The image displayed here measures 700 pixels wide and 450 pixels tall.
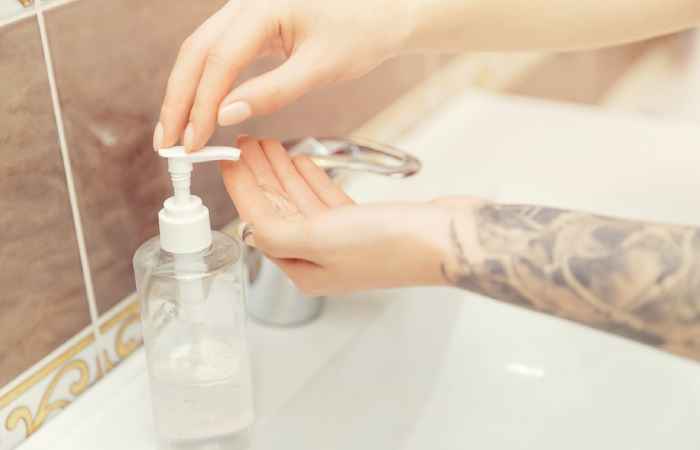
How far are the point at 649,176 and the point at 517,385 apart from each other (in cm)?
25

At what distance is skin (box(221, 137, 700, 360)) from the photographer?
37 centimetres

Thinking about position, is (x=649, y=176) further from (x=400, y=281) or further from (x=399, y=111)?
(x=400, y=281)

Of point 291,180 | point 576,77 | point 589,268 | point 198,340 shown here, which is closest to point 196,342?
point 198,340

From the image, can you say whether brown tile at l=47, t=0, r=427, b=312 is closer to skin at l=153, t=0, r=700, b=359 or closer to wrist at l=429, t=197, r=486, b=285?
skin at l=153, t=0, r=700, b=359

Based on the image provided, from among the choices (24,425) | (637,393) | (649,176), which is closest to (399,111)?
(649,176)

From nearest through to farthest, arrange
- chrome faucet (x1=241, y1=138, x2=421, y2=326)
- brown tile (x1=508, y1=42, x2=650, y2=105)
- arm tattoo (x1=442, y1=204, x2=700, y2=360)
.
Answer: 1. arm tattoo (x1=442, y1=204, x2=700, y2=360)
2. chrome faucet (x1=241, y1=138, x2=421, y2=326)
3. brown tile (x1=508, y1=42, x2=650, y2=105)

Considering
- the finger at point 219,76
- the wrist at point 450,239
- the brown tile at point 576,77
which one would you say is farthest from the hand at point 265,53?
the brown tile at point 576,77

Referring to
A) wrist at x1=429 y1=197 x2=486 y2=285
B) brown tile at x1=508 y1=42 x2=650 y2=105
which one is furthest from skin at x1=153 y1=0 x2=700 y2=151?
brown tile at x1=508 y1=42 x2=650 y2=105

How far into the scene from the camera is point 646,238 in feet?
1.26

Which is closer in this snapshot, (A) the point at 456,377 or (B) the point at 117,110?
(B) the point at 117,110

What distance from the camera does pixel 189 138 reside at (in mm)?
422

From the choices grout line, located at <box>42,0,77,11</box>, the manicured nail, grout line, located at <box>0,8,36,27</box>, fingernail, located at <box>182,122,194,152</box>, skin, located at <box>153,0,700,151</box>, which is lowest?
the manicured nail

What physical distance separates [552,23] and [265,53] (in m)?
0.20

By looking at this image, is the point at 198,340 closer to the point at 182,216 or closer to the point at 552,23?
the point at 182,216
